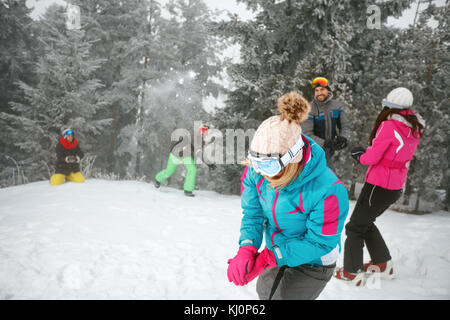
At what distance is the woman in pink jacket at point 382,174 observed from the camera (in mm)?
2625

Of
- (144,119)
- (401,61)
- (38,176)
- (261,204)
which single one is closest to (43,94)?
(38,176)

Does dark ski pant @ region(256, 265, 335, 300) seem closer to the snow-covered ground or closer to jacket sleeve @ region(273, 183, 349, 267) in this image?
jacket sleeve @ region(273, 183, 349, 267)

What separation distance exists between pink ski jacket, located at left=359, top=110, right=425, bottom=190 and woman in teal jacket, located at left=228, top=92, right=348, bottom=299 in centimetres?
136

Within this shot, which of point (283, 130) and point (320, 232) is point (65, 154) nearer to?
point (283, 130)

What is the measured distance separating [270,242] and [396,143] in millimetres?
1742

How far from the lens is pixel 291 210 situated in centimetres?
164

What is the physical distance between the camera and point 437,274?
3102 millimetres

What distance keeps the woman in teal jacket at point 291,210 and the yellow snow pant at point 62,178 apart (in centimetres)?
642

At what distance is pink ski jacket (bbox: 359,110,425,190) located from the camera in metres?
2.61

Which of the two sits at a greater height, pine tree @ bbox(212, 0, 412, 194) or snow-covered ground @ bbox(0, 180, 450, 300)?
pine tree @ bbox(212, 0, 412, 194)

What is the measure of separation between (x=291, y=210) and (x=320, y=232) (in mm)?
210

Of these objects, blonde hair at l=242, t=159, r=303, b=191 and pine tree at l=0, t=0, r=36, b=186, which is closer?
blonde hair at l=242, t=159, r=303, b=191

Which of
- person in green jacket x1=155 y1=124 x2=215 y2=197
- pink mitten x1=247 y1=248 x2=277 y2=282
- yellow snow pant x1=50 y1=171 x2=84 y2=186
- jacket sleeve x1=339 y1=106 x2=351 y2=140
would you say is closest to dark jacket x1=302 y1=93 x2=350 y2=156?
jacket sleeve x1=339 y1=106 x2=351 y2=140
